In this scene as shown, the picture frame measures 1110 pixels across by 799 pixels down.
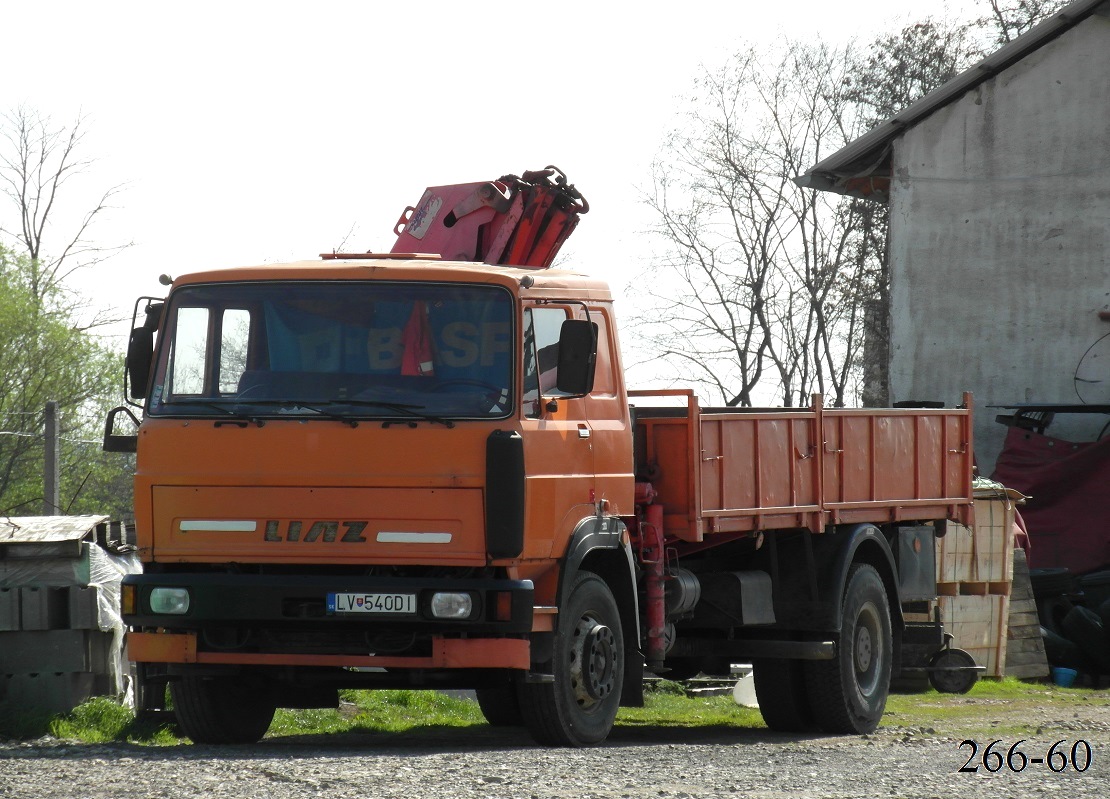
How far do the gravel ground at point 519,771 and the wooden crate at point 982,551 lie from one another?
6.72 metres

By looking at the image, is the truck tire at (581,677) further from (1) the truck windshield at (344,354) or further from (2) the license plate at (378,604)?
(1) the truck windshield at (344,354)

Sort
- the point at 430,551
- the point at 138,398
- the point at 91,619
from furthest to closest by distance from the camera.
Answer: the point at 91,619 → the point at 138,398 → the point at 430,551

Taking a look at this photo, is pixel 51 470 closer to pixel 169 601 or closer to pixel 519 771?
pixel 169 601

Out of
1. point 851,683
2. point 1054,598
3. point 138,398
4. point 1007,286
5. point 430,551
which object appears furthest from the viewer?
point 1007,286

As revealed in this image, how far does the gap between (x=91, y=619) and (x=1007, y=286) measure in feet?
54.7

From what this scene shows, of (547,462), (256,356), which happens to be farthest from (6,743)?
(547,462)

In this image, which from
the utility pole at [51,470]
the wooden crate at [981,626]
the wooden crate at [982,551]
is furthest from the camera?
the utility pole at [51,470]

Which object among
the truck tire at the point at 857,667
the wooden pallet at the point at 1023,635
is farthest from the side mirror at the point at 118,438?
the wooden pallet at the point at 1023,635

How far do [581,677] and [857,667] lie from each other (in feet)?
10.9

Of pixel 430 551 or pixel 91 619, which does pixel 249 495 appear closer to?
pixel 430 551

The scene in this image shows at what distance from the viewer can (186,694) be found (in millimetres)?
9438

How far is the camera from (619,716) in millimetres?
13406

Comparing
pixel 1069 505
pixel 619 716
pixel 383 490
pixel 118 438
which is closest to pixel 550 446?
pixel 383 490

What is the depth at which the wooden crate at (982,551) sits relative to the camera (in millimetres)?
16844
